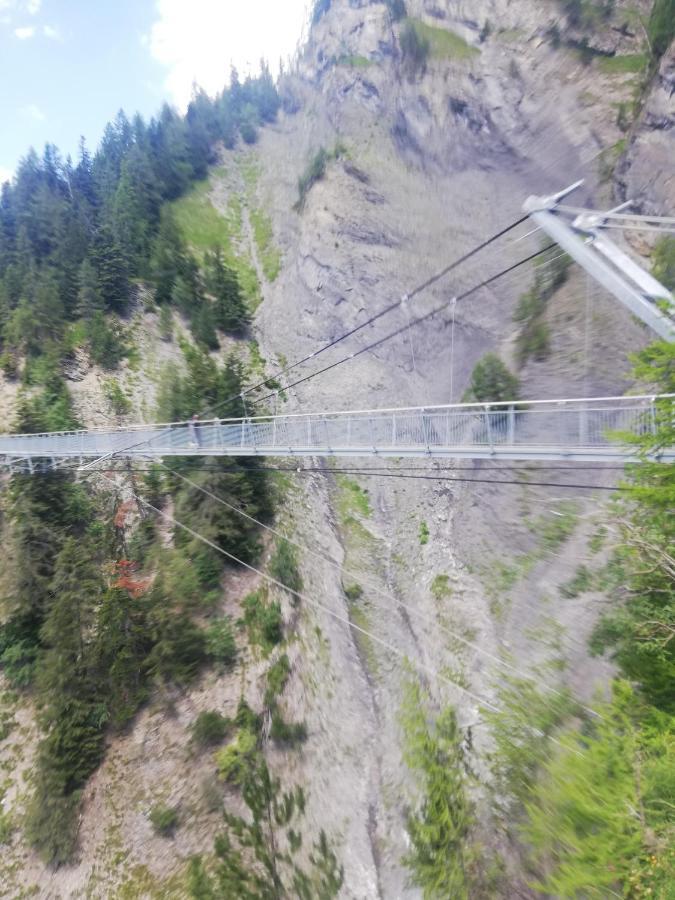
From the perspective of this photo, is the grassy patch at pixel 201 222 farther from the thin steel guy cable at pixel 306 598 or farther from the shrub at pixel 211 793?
the shrub at pixel 211 793

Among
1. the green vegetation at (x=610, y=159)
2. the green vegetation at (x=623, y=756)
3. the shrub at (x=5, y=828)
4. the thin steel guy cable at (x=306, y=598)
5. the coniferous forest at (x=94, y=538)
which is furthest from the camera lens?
the green vegetation at (x=610, y=159)

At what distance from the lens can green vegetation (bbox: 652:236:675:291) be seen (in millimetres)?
9625

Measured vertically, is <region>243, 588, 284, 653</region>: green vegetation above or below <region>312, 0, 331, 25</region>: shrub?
Result: below

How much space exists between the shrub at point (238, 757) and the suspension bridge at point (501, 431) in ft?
20.4

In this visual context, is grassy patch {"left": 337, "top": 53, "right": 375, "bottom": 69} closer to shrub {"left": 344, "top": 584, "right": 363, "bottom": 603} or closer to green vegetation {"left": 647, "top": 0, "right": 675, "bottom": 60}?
green vegetation {"left": 647, "top": 0, "right": 675, "bottom": 60}

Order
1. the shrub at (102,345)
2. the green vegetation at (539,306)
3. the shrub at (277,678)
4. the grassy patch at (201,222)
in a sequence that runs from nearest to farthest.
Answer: the shrub at (277,678) → the green vegetation at (539,306) → the shrub at (102,345) → the grassy patch at (201,222)

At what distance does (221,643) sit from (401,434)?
6.66m

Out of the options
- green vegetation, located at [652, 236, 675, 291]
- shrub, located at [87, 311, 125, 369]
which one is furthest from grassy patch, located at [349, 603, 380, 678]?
shrub, located at [87, 311, 125, 369]

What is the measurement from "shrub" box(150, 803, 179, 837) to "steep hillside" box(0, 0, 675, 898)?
69mm

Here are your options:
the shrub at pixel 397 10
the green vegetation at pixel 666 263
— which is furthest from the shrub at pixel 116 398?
the shrub at pixel 397 10

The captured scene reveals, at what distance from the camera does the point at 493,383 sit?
1276cm

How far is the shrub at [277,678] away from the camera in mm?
9930

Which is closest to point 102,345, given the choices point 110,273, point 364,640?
point 110,273

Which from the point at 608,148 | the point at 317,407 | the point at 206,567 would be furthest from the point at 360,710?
the point at 608,148
